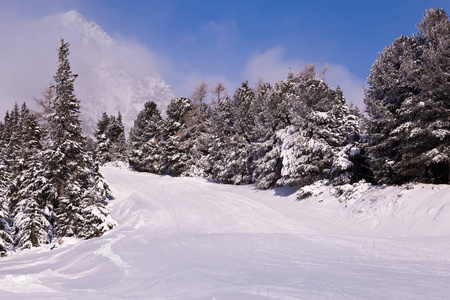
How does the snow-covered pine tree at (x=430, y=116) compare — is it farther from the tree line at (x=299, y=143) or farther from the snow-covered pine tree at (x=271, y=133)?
the snow-covered pine tree at (x=271, y=133)

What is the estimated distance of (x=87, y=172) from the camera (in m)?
20.1

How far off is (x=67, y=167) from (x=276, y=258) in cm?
1732

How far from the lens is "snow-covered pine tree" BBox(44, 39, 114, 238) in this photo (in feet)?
57.8

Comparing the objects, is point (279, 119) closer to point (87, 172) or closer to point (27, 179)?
point (87, 172)

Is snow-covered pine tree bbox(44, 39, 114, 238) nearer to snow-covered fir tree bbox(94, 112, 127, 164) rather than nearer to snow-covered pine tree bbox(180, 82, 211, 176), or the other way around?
snow-covered pine tree bbox(180, 82, 211, 176)

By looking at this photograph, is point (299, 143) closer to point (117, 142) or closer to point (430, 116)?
point (430, 116)

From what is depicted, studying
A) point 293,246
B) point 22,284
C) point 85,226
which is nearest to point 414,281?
point 293,246

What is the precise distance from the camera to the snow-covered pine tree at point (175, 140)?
129 feet

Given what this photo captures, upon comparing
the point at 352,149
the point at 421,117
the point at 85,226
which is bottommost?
the point at 85,226

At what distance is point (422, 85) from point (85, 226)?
824 inches

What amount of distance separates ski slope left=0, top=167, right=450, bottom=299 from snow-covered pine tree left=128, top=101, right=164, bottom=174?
83.6ft

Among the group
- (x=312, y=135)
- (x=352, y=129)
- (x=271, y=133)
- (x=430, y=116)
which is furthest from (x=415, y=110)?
(x=271, y=133)

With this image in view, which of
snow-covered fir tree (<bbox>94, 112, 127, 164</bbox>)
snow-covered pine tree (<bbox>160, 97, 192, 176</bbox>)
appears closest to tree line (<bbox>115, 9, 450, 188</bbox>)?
snow-covered pine tree (<bbox>160, 97, 192, 176</bbox>)

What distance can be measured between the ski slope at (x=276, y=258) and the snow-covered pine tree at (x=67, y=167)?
2.72 metres
